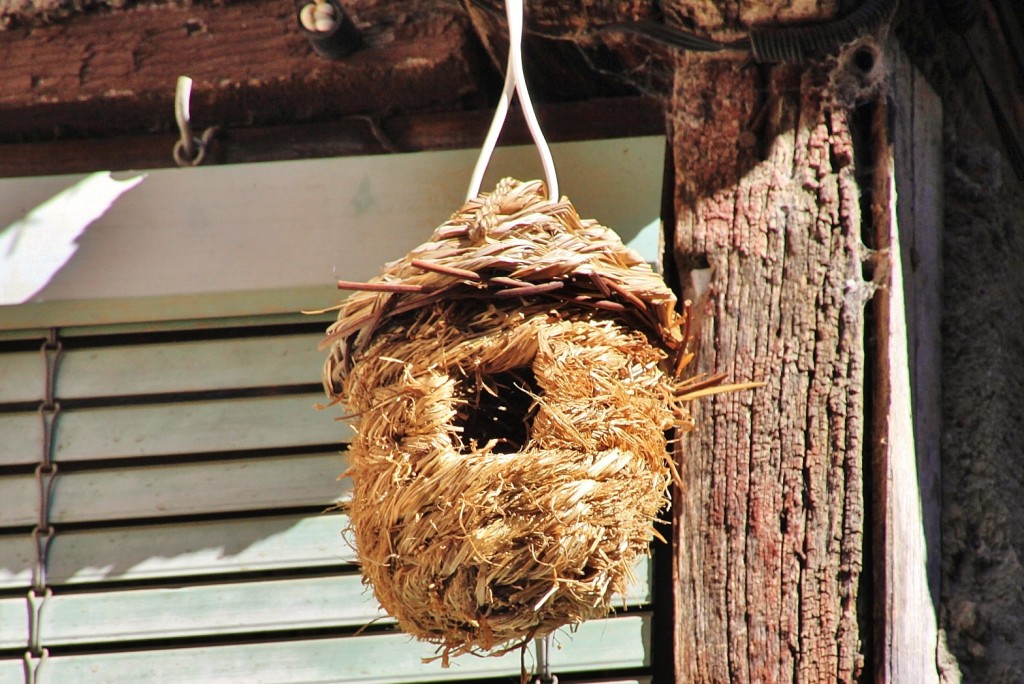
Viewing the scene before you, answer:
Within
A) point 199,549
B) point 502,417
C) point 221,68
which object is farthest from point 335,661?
point 221,68

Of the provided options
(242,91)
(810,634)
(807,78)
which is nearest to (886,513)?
(810,634)

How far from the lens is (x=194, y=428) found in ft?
7.14

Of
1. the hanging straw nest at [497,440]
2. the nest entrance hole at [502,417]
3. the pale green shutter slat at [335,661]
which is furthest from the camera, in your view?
the pale green shutter slat at [335,661]

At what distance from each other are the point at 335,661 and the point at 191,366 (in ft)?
2.40

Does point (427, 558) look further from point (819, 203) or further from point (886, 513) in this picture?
point (819, 203)

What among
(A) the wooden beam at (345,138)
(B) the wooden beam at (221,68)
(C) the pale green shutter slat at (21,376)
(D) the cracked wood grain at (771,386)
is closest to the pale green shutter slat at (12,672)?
(C) the pale green shutter slat at (21,376)

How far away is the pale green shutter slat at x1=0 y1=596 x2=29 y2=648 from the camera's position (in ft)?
6.89

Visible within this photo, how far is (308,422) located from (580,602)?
1.00 m

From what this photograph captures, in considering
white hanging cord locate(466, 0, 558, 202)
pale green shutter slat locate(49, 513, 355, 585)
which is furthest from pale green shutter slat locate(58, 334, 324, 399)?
white hanging cord locate(466, 0, 558, 202)

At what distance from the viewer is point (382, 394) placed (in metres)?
1.40

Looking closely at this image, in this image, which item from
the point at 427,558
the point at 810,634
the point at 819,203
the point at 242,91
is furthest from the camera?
the point at 242,91

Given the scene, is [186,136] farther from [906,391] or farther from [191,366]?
[906,391]

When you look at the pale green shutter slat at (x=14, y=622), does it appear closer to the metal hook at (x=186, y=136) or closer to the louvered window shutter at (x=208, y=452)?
the louvered window shutter at (x=208, y=452)

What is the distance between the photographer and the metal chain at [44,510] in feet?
6.88
